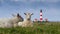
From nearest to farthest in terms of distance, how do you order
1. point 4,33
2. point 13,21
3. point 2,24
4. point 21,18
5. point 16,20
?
point 4,33
point 2,24
point 13,21
point 16,20
point 21,18

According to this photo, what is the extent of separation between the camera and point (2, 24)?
605 inches

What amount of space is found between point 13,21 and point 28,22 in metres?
1.39

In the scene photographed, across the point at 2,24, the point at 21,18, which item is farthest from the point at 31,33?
the point at 21,18

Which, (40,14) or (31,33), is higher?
(40,14)

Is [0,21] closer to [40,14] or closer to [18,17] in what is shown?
[18,17]

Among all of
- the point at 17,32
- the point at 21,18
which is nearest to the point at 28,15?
the point at 21,18

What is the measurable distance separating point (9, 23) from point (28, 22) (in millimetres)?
2353

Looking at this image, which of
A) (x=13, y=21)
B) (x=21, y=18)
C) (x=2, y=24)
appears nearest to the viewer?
(x=2, y=24)

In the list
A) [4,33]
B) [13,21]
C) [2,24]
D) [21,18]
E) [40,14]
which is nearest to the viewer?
[4,33]

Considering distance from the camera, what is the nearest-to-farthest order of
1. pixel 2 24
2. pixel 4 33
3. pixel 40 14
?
1. pixel 4 33
2. pixel 2 24
3. pixel 40 14

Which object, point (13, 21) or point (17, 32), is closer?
point (17, 32)

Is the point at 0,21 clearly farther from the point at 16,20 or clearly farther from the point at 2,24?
the point at 16,20

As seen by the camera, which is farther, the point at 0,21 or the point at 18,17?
the point at 18,17

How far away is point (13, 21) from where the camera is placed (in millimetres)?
16812
